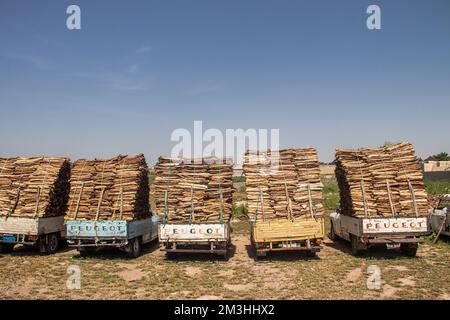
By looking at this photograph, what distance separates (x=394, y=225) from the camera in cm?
1325

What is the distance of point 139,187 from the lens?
1545 centimetres

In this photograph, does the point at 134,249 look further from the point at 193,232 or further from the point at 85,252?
the point at 193,232

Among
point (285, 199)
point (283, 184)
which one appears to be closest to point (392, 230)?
point (285, 199)


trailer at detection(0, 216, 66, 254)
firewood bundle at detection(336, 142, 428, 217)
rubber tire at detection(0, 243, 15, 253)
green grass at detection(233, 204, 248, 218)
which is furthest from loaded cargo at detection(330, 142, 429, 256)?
green grass at detection(233, 204, 248, 218)

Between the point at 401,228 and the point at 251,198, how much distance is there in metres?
5.46

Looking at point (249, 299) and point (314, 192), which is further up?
point (314, 192)

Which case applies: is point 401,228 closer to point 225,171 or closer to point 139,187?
point 225,171

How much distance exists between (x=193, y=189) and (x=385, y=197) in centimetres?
724

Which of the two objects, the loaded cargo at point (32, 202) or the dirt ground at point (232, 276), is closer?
the dirt ground at point (232, 276)

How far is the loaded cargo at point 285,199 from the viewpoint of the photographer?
43.7 feet

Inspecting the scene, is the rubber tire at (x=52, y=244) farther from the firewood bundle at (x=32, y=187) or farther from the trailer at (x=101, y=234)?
the trailer at (x=101, y=234)

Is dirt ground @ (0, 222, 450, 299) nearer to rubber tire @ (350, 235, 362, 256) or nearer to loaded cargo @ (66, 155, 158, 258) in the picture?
rubber tire @ (350, 235, 362, 256)

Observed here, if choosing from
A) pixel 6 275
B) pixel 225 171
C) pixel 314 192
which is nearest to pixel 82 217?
pixel 6 275

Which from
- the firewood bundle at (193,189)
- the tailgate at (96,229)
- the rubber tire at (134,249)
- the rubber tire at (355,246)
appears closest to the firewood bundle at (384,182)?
the rubber tire at (355,246)
